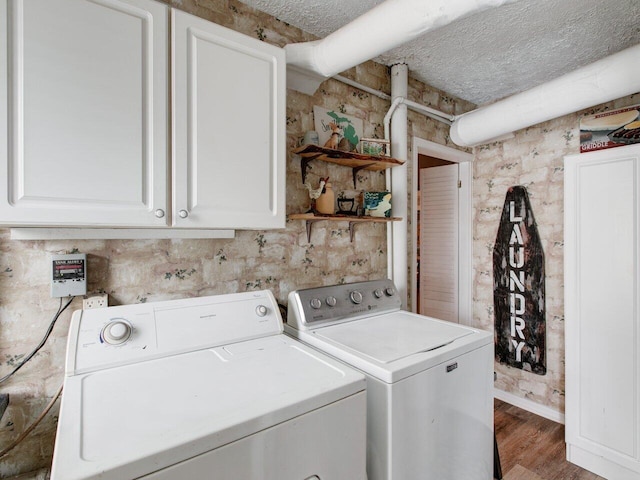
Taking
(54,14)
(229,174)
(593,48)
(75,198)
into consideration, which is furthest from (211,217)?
(593,48)

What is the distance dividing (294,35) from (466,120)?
146 cm

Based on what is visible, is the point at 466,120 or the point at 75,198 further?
the point at 466,120

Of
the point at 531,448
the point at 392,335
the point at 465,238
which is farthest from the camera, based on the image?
the point at 465,238

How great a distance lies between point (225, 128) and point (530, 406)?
2.98 m

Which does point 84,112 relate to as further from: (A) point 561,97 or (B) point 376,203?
(A) point 561,97

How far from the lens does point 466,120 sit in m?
2.61

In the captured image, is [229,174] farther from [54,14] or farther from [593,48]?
[593,48]

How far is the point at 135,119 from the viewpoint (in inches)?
44.3

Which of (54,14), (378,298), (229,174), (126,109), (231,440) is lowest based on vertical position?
(231,440)

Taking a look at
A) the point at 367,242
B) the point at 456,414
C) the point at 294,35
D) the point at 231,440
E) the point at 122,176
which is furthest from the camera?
the point at 367,242

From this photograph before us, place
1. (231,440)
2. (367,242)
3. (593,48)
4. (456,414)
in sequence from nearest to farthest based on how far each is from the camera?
1. (231,440)
2. (456,414)
3. (593,48)
4. (367,242)

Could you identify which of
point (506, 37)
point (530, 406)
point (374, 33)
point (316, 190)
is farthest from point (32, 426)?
point (530, 406)

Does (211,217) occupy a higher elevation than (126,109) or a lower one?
lower

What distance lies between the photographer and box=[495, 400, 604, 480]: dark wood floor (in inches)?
80.0
